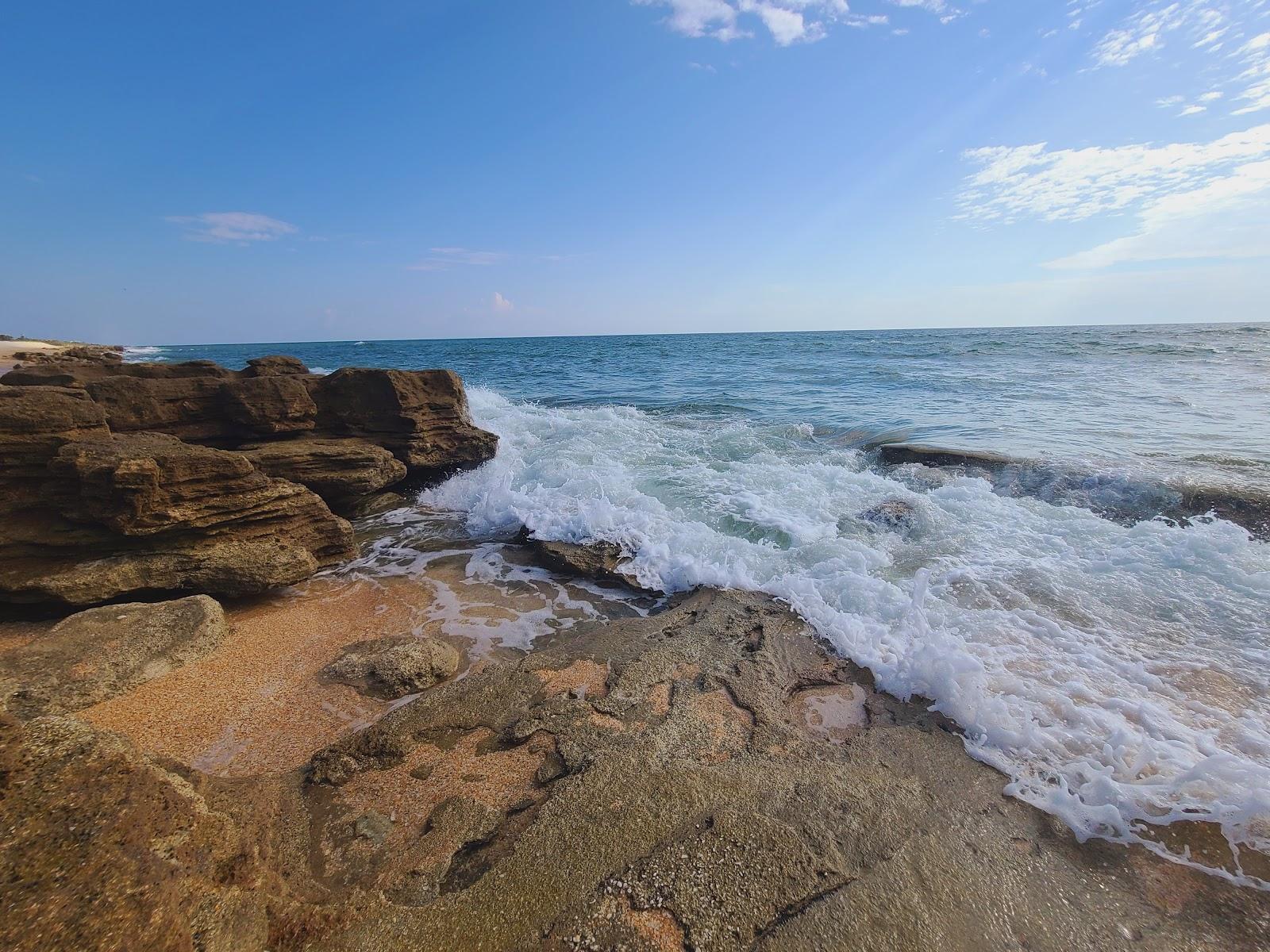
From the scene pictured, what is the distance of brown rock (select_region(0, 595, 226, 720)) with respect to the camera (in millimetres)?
3043

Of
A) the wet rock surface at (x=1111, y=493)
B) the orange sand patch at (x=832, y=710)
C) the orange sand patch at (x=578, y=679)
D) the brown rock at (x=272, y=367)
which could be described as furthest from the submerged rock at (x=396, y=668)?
the wet rock surface at (x=1111, y=493)

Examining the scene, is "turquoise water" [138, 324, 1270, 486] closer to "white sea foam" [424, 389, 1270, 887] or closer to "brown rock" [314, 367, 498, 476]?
"white sea foam" [424, 389, 1270, 887]

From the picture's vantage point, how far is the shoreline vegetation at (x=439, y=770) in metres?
1.82

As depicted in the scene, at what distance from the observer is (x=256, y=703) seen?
3211 millimetres

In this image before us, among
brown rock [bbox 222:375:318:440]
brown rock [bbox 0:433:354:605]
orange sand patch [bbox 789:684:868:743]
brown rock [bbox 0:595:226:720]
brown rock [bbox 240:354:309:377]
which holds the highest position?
brown rock [bbox 240:354:309:377]

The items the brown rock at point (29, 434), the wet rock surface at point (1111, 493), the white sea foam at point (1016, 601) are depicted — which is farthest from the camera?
the wet rock surface at point (1111, 493)

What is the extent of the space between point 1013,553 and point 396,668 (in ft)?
17.2

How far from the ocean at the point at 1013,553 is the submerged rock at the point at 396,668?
1880mm

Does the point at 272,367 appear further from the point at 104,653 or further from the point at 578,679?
the point at 578,679

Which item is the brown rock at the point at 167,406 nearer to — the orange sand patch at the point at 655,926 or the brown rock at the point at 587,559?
the brown rock at the point at 587,559

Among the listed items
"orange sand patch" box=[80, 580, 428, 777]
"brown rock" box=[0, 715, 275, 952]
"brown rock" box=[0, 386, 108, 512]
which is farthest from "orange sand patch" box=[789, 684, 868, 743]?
"brown rock" box=[0, 386, 108, 512]

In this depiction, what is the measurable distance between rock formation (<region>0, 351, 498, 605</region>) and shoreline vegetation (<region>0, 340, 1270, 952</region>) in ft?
0.08

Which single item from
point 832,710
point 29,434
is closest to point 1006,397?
point 832,710

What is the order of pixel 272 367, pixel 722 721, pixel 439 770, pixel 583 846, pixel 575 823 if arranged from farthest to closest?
1. pixel 272 367
2. pixel 722 721
3. pixel 439 770
4. pixel 575 823
5. pixel 583 846
